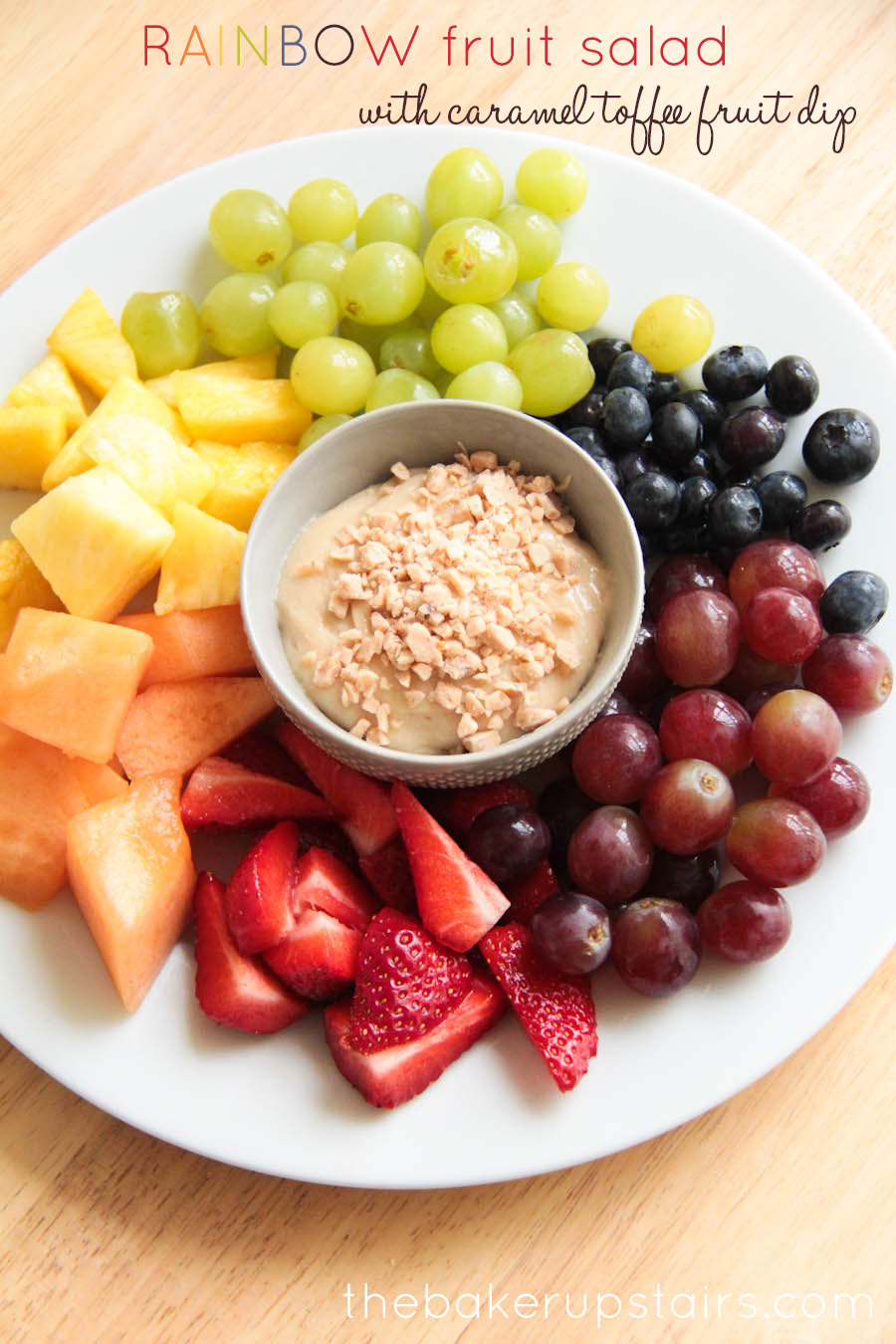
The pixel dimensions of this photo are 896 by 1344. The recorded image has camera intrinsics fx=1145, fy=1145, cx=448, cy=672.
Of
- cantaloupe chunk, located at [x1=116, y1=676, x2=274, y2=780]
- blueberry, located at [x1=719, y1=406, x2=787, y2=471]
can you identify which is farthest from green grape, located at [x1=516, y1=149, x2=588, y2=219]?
cantaloupe chunk, located at [x1=116, y1=676, x2=274, y2=780]

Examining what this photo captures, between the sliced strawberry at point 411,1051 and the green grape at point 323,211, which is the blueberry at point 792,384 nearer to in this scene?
the green grape at point 323,211

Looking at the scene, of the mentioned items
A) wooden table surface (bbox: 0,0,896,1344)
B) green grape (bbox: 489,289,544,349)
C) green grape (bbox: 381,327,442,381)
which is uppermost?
green grape (bbox: 489,289,544,349)

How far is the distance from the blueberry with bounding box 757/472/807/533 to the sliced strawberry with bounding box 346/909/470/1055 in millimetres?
→ 628

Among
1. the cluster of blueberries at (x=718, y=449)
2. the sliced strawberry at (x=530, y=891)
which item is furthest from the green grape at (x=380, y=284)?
the sliced strawberry at (x=530, y=891)

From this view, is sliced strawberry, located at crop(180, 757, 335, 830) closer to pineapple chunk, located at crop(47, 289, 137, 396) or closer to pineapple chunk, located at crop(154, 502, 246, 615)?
pineapple chunk, located at crop(154, 502, 246, 615)

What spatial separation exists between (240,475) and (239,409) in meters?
0.09

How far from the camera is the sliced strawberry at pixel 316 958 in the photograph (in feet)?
3.90

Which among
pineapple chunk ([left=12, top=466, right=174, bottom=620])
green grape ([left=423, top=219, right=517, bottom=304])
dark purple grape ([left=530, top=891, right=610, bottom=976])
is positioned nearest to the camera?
dark purple grape ([left=530, top=891, right=610, bottom=976])

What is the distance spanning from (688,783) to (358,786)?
364 mm

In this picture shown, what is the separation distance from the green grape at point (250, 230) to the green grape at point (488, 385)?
1.02 ft

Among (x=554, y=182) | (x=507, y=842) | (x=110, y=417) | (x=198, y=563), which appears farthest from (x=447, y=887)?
(x=554, y=182)

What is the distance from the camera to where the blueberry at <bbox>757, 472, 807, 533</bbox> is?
1.33 m

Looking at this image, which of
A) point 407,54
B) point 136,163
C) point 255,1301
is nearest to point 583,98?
point 407,54

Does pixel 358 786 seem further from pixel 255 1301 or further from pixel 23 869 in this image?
pixel 255 1301
